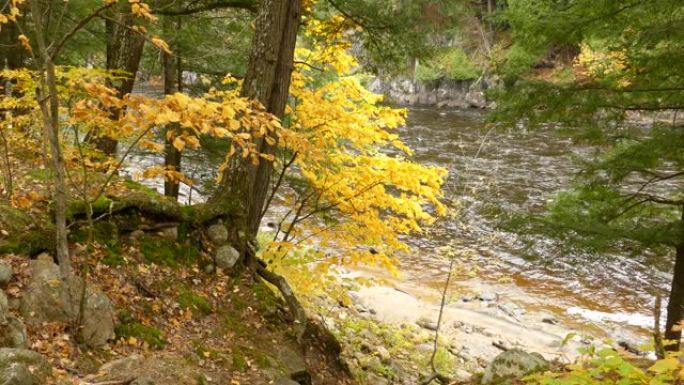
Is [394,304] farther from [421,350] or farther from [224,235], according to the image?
[224,235]

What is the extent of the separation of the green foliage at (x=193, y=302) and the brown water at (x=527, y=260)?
4459 mm

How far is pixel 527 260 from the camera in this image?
996 cm

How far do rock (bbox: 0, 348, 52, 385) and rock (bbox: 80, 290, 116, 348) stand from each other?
559 millimetres

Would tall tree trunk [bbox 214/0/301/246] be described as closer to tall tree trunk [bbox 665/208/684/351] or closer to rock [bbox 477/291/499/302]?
tall tree trunk [bbox 665/208/684/351]

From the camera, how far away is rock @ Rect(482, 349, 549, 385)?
4902 millimetres

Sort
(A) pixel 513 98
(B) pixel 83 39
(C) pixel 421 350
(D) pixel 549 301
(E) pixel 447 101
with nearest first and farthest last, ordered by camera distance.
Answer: (A) pixel 513 98 → (C) pixel 421 350 → (B) pixel 83 39 → (D) pixel 549 301 → (E) pixel 447 101

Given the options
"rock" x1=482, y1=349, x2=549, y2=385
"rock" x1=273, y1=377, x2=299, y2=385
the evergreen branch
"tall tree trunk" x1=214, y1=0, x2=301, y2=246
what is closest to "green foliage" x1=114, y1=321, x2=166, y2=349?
"rock" x1=273, y1=377, x2=299, y2=385

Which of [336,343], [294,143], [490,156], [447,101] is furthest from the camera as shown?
[447,101]

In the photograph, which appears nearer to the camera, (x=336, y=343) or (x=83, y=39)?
(x=336, y=343)

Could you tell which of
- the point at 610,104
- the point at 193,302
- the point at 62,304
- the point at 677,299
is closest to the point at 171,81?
the point at 193,302

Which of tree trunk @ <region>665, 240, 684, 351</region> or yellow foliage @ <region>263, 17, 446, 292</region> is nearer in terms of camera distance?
yellow foliage @ <region>263, 17, 446, 292</region>

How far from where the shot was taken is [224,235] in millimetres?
5781

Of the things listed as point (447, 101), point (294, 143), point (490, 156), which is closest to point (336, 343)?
point (294, 143)

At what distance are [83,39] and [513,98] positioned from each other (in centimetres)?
767
